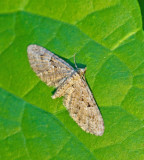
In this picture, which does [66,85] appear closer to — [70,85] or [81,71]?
[70,85]

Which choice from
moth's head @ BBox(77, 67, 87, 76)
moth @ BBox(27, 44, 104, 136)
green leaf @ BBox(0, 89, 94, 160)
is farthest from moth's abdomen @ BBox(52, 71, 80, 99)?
green leaf @ BBox(0, 89, 94, 160)

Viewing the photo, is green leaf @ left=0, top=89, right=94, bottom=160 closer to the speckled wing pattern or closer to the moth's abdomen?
the moth's abdomen

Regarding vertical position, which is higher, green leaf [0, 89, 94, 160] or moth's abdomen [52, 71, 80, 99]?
moth's abdomen [52, 71, 80, 99]

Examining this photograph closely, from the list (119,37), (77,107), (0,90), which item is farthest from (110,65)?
(0,90)

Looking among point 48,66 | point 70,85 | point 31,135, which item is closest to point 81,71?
point 70,85

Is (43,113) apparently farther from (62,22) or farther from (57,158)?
(62,22)
